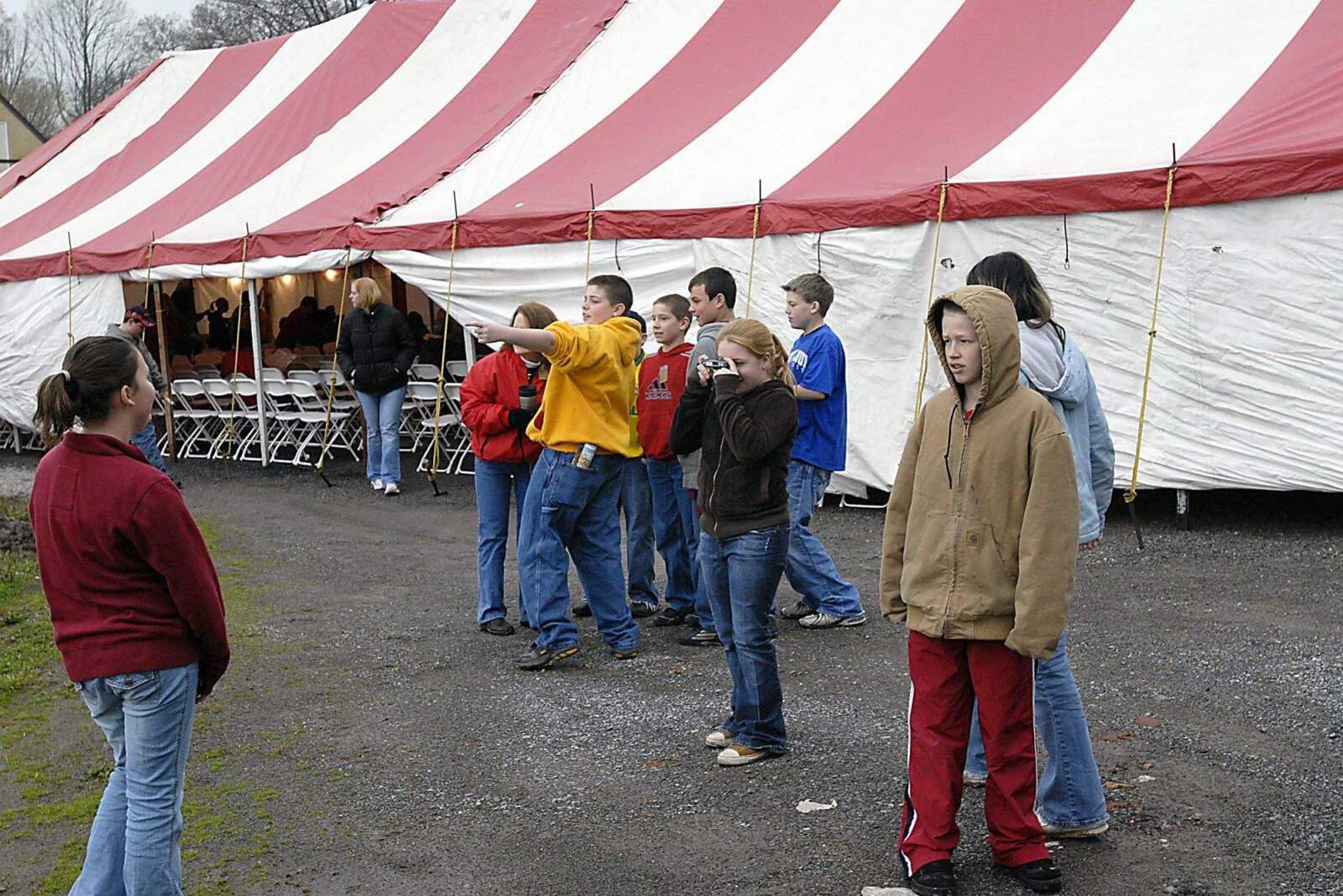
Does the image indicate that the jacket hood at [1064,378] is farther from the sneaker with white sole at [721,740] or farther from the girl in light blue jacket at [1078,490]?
the sneaker with white sole at [721,740]

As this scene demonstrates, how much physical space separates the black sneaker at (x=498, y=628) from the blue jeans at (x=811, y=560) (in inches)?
52.0

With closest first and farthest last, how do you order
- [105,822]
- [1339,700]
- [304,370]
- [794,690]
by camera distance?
[105,822] < [1339,700] < [794,690] < [304,370]

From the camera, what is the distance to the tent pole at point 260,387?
505 inches

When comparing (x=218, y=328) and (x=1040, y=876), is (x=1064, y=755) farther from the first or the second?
(x=218, y=328)

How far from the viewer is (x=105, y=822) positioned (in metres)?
3.43

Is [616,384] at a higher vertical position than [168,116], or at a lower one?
lower

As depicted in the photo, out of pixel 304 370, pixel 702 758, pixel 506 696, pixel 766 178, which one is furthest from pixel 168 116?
pixel 702 758

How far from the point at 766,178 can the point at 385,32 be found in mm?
6492

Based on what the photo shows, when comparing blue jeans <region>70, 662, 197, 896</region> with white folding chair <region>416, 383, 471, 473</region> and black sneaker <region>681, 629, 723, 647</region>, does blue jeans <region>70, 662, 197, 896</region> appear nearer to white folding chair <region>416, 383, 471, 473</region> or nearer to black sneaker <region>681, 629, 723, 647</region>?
black sneaker <region>681, 629, 723, 647</region>

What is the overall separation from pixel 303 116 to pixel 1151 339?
363 inches

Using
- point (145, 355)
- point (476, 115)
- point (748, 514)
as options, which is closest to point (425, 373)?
point (476, 115)

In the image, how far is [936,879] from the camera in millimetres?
3633

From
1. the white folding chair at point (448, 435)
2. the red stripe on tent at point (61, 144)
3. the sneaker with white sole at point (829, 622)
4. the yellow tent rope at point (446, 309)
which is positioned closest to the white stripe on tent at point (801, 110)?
the yellow tent rope at point (446, 309)

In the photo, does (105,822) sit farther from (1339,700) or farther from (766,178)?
(766,178)
